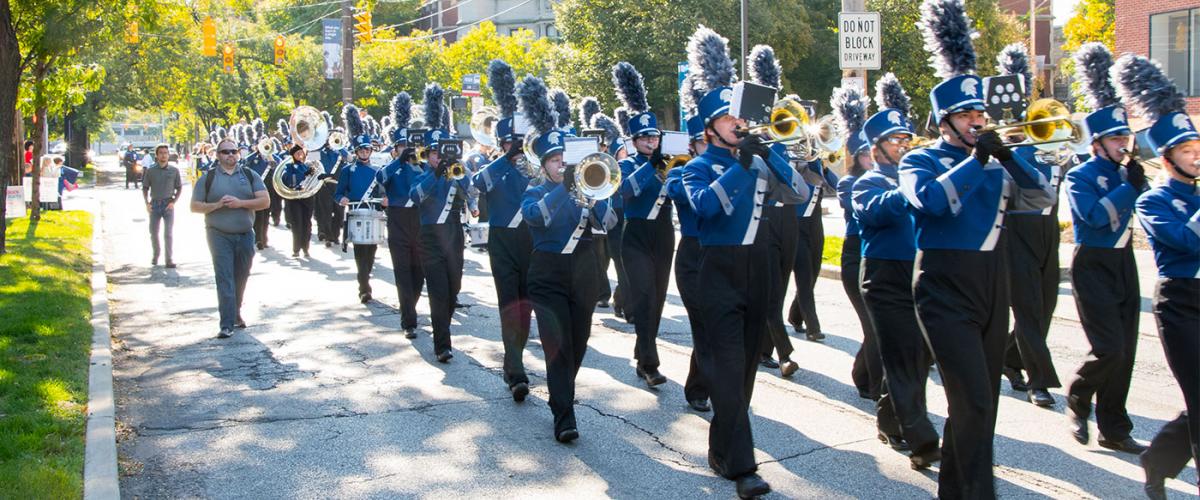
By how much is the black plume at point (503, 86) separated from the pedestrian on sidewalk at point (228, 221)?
318 centimetres

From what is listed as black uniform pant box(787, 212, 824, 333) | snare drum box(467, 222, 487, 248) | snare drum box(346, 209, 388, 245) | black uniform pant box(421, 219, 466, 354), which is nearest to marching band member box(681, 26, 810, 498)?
black uniform pant box(787, 212, 824, 333)

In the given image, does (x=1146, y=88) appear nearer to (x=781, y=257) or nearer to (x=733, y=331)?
(x=733, y=331)


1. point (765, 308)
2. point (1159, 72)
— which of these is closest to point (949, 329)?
point (765, 308)

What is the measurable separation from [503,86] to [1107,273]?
16.4ft

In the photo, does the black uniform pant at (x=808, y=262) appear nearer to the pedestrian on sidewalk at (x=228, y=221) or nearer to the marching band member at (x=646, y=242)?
the marching band member at (x=646, y=242)

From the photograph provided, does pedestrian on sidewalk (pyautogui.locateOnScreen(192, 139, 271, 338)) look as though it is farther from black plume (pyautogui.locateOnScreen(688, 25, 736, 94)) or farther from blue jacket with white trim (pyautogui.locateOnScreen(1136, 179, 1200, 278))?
blue jacket with white trim (pyautogui.locateOnScreen(1136, 179, 1200, 278))

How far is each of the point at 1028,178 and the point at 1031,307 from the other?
2.67 m

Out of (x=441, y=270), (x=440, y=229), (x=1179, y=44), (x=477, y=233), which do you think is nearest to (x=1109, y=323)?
(x=441, y=270)

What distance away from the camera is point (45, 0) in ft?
60.9

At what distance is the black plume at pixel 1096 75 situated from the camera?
7148 mm

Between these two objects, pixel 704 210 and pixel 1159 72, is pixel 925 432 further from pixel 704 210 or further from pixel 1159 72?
pixel 1159 72

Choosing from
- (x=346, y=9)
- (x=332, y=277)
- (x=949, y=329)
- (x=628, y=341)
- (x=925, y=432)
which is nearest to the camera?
(x=949, y=329)

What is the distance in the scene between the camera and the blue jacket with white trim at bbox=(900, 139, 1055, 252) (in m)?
5.27

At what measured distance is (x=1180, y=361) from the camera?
5.62 metres
